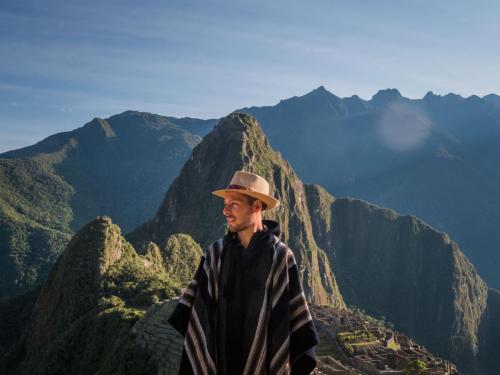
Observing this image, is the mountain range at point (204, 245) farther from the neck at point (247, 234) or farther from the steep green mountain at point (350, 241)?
the neck at point (247, 234)

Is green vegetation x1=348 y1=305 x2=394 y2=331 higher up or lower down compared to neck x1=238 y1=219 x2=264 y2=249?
lower down

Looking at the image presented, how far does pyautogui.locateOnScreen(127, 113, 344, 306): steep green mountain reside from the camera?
78.7 metres

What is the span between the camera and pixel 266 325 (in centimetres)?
416

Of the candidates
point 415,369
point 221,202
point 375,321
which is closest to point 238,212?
point 415,369

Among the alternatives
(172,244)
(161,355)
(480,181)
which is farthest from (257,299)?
(480,181)

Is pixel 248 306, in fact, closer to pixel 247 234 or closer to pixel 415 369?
pixel 247 234

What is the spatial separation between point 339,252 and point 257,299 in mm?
126234

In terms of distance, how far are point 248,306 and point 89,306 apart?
27198 millimetres

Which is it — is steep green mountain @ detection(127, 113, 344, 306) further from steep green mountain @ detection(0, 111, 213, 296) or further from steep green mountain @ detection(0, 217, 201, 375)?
steep green mountain @ detection(0, 217, 201, 375)

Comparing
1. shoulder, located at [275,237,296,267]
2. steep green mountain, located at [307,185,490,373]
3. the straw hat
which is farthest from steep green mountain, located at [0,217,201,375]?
steep green mountain, located at [307,185,490,373]

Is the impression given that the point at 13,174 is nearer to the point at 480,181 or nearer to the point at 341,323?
the point at 341,323

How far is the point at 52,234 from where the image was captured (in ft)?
288

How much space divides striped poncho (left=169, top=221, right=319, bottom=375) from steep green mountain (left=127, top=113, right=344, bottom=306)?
6758 cm

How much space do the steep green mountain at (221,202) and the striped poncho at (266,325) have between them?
67.6 metres
